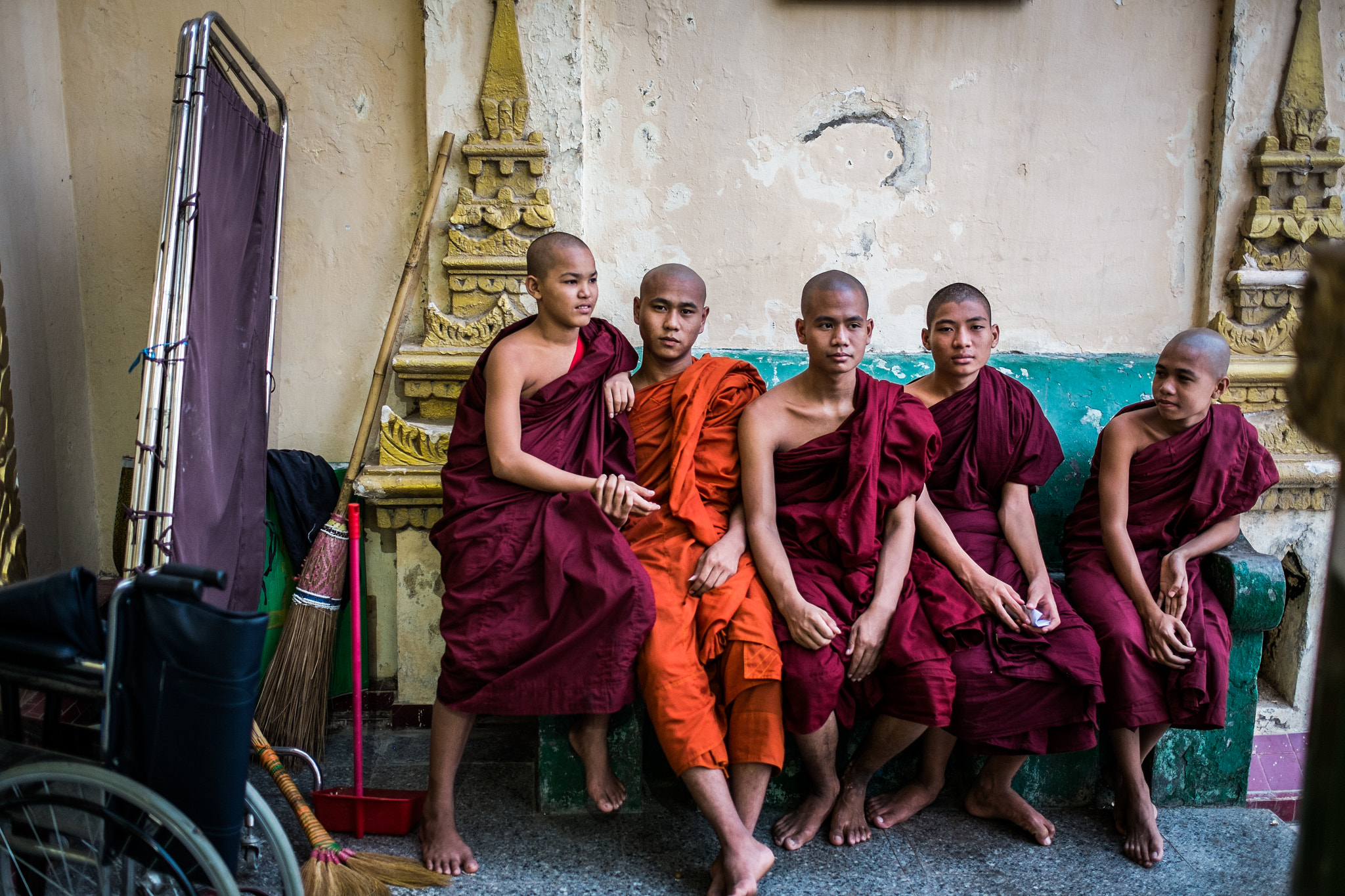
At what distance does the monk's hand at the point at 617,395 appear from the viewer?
120 inches

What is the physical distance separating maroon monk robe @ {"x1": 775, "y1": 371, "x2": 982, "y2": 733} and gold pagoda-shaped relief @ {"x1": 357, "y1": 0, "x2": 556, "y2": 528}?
4.18 feet

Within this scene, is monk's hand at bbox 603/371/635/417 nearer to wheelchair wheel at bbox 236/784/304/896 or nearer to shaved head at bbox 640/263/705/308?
shaved head at bbox 640/263/705/308

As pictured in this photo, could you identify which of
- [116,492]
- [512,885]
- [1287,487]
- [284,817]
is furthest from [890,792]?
[116,492]

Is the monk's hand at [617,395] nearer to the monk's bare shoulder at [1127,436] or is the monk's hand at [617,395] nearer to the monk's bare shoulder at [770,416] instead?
the monk's bare shoulder at [770,416]

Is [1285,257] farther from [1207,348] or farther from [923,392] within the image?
[923,392]

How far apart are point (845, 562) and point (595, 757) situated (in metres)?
0.95

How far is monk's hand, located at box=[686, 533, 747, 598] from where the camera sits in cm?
278

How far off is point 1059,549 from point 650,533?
1.59 m

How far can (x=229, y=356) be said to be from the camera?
114 inches

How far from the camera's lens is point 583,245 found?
3.09 metres

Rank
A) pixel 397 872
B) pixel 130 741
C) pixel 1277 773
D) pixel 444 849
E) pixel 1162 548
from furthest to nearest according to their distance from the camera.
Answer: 1. pixel 1277 773
2. pixel 1162 548
3. pixel 444 849
4. pixel 397 872
5. pixel 130 741

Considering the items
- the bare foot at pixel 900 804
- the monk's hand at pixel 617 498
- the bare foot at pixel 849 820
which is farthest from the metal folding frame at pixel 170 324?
the bare foot at pixel 900 804

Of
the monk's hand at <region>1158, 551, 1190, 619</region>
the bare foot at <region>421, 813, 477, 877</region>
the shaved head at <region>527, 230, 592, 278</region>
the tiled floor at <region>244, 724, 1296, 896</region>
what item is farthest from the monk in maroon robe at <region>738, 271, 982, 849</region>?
the bare foot at <region>421, 813, 477, 877</region>

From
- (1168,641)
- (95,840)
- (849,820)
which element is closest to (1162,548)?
(1168,641)
